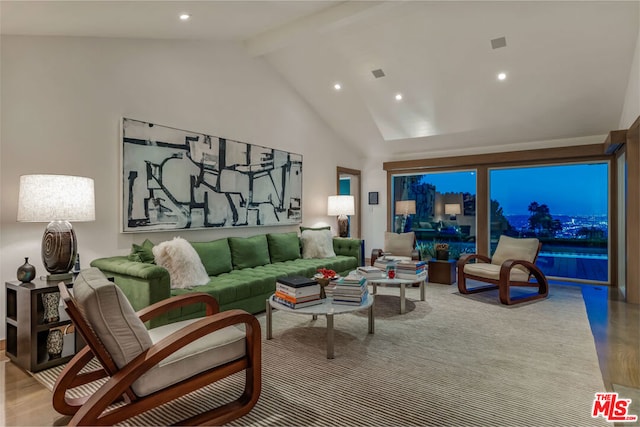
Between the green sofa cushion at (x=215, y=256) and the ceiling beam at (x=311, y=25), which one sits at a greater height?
the ceiling beam at (x=311, y=25)

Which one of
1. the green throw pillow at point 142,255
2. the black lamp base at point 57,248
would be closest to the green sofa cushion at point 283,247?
the green throw pillow at point 142,255

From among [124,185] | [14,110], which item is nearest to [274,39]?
[124,185]

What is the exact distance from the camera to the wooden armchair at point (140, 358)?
1.69 m

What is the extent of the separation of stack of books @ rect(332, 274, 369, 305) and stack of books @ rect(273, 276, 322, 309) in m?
0.17

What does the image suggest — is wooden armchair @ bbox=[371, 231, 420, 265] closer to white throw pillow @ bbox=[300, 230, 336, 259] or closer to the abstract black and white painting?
white throw pillow @ bbox=[300, 230, 336, 259]

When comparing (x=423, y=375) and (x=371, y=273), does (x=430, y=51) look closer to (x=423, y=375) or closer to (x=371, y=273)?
(x=371, y=273)

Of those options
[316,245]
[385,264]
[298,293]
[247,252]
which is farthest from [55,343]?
[316,245]

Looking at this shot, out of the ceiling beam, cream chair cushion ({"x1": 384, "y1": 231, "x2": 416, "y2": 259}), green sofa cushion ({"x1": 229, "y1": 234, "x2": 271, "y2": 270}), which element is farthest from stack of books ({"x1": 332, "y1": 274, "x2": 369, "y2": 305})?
the ceiling beam

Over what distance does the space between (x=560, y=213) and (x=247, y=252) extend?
5.27m

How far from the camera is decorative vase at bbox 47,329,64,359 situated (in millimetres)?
2744

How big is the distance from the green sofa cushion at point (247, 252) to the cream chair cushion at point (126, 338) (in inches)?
101

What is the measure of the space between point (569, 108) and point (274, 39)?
14.5 feet

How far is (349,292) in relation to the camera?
314 centimetres

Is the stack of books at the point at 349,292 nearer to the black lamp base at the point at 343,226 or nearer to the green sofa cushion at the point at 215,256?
the green sofa cushion at the point at 215,256
